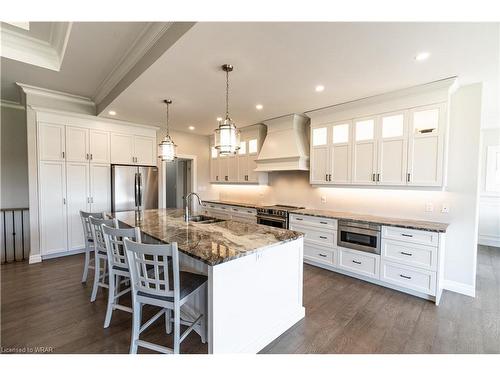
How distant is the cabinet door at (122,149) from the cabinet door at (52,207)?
877 mm

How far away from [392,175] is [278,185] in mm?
2348

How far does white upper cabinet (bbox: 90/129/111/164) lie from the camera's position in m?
4.46

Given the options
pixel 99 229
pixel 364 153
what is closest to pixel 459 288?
pixel 364 153

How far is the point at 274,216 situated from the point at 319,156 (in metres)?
1.37

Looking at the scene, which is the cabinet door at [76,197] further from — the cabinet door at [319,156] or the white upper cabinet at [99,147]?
the cabinet door at [319,156]

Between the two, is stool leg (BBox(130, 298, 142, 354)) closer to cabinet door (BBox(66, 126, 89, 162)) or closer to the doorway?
cabinet door (BBox(66, 126, 89, 162))

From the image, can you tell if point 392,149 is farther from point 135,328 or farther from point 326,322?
point 135,328

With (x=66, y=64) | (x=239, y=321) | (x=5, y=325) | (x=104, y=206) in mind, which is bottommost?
(x=5, y=325)

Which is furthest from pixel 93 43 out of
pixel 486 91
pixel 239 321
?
pixel 486 91

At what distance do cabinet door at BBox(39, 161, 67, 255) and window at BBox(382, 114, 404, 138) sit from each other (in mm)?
5410

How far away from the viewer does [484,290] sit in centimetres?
303

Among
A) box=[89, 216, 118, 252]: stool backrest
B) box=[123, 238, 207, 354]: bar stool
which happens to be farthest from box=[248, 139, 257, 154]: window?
box=[123, 238, 207, 354]: bar stool

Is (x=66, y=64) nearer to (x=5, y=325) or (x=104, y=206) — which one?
(x=104, y=206)
